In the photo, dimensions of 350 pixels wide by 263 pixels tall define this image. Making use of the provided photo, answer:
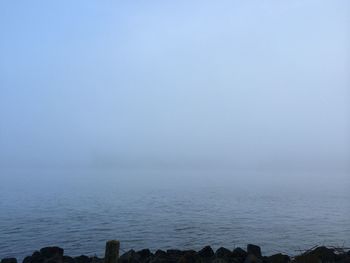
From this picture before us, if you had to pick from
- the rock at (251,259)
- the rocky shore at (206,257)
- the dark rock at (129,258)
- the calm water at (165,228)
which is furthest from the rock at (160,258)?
the calm water at (165,228)

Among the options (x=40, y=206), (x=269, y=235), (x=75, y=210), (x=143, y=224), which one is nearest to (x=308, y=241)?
(x=269, y=235)

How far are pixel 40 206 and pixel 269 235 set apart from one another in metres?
31.4

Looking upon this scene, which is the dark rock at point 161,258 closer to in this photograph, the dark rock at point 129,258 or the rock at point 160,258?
the rock at point 160,258

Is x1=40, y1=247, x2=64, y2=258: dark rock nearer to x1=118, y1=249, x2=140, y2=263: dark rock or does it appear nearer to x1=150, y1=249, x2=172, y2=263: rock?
x1=118, y1=249, x2=140, y2=263: dark rock

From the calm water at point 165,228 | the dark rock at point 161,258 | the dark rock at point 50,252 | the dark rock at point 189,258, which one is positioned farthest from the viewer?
the calm water at point 165,228

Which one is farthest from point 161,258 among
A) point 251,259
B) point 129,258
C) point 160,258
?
point 251,259

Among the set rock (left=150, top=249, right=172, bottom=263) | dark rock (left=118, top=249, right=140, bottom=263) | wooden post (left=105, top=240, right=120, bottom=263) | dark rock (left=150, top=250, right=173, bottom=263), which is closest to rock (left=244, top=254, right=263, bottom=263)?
dark rock (left=150, top=250, right=173, bottom=263)

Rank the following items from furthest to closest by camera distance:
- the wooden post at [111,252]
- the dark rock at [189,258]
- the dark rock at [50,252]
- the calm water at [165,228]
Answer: the calm water at [165,228], the dark rock at [50,252], the dark rock at [189,258], the wooden post at [111,252]

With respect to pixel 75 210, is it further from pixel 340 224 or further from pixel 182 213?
pixel 340 224

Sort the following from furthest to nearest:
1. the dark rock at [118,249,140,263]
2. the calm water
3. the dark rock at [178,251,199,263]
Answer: the calm water, the dark rock at [118,249,140,263], the dark rock at [178,251,199,263]

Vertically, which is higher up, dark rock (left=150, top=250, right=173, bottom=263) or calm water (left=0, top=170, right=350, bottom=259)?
dark rock (left=150, top=250, right=173, bottom=263)

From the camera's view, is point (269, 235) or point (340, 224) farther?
point (340, 224)

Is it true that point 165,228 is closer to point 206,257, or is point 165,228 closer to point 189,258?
point 206,257

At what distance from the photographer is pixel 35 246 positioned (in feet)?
83.2
